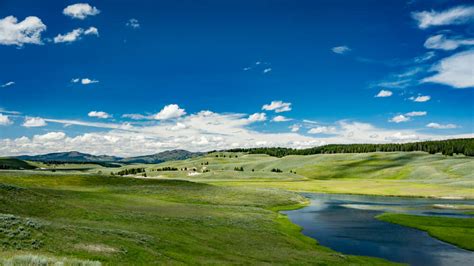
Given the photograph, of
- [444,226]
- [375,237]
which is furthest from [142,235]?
[444,226]

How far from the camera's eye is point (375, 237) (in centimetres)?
5844

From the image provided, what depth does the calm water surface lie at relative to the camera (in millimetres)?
46781

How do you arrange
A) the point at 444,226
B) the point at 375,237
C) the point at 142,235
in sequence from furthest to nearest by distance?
the point at 444,226, the point at 375,237, the point at 142,235

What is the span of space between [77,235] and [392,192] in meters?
125

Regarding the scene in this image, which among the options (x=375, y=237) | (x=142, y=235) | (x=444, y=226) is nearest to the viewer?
(x=142, y=235)

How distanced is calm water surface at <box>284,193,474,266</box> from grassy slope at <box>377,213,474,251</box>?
5.81 ft

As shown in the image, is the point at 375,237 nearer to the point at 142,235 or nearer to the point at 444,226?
the point at 444,226

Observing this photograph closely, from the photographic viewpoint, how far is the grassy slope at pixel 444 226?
2179 inches

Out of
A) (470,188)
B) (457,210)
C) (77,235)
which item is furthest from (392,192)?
(77,235)

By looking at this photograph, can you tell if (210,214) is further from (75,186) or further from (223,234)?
(75,186)

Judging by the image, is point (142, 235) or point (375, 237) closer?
point (142, 235)

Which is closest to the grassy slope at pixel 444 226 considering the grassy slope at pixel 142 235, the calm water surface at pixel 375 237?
the calm water surface at pixel 375 237

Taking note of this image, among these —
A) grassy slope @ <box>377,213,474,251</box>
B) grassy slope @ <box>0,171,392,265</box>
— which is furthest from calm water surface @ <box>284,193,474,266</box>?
grassy slope @ <box>0,171,392,265</box>

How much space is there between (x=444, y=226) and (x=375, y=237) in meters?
17.1
